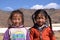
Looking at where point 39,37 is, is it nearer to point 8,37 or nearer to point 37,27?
point 37,27

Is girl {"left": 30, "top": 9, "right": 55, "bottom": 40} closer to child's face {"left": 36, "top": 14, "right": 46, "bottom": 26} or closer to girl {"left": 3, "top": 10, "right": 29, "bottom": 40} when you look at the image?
child's face {"left": 36, "top": 14, "right": 46, "bottom": 26}

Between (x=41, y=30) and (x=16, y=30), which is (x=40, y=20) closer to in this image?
(x=41, y=30)

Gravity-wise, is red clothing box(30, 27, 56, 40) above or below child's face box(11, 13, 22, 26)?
below

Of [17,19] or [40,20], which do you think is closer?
[17,19]

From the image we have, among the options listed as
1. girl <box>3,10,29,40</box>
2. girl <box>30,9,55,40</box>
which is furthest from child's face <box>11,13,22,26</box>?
girl <box>30,9,55,40</box>

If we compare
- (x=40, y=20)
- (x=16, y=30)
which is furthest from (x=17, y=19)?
(x=40, y=20)

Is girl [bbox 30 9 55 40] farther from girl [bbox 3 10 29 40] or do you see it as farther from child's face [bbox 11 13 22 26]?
child's face [bbox 11 13 22 26]

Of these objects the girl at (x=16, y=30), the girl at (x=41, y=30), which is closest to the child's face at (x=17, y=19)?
the girl at (x=16, y=30)

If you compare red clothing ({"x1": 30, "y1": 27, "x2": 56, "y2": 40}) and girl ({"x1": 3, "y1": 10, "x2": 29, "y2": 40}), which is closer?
girl ({"x1": 3, "y1": 10, "x2": 29, "y2": 40})

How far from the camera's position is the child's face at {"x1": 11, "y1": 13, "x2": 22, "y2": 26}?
493 cm

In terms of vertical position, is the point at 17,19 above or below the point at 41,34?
above

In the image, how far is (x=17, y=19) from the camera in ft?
16.2

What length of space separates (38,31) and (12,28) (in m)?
0.52

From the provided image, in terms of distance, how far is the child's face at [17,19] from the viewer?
4.93m
